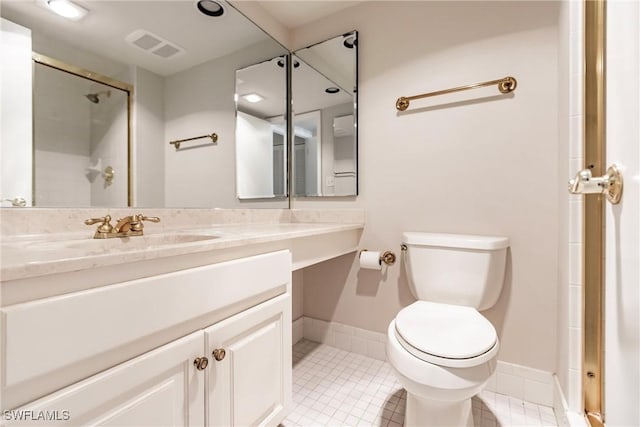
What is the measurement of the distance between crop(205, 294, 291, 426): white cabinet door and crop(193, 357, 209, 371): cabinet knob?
17mm

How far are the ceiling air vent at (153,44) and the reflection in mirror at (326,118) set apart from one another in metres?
0.81

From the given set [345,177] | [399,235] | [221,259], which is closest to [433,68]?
[345,177]

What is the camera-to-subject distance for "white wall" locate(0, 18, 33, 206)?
0.85 meters

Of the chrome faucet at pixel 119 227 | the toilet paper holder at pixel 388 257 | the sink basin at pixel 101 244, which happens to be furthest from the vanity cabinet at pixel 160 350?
the toilet paper holder at pixel 388 257

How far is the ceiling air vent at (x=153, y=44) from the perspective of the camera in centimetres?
119

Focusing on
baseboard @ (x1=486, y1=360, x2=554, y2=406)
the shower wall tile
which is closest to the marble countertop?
the shower wall tile

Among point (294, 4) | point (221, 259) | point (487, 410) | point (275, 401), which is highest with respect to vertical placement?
point (294, 4)

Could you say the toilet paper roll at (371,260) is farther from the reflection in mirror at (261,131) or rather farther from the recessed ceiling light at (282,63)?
the recessed ceiling light at (282,63)

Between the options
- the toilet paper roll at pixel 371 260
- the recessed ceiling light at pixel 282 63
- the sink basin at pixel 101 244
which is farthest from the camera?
the recessed ceiling light at pixel 282 63

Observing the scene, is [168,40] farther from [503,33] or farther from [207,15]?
[503,33]

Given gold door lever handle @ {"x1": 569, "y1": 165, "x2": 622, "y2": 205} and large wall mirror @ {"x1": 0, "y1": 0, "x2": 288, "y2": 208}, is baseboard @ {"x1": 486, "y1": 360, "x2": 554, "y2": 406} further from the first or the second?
large wall mirror @ {"x1": 0, "y1": 0, "x2": 288, "y2": 208}

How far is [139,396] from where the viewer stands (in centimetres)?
63

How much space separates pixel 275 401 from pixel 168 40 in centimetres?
157

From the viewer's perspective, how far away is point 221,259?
831 millimetres
